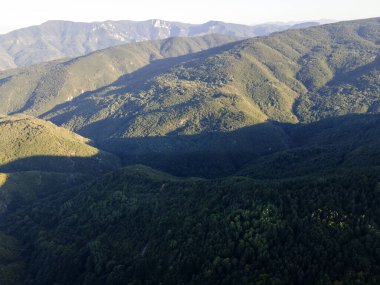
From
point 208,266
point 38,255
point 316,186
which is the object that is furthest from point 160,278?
point 38,255

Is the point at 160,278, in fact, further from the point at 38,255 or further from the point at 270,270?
the point at 38,255

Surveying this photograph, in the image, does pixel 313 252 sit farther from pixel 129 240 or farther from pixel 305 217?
pixel 129 240

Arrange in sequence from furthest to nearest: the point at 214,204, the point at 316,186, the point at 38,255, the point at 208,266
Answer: the point at 38,255 < the point at 214,204 < the point at 316,186 < the point at 208,266

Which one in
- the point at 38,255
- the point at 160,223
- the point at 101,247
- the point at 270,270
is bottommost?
the point at 38,255

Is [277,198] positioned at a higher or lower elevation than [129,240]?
higher

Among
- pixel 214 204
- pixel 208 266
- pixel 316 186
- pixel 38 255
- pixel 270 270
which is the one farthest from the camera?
pixel 38 255

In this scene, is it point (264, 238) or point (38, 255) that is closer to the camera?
point (264, 238)

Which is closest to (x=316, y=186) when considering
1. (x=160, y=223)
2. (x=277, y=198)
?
(x=277, y=198)

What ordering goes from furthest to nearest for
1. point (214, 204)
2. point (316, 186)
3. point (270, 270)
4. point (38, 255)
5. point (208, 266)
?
point (38, 255) → point (214, 204) → point (316, 186) → point (208, 266) → point (270, 270)

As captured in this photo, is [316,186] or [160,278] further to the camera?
[316,186]
